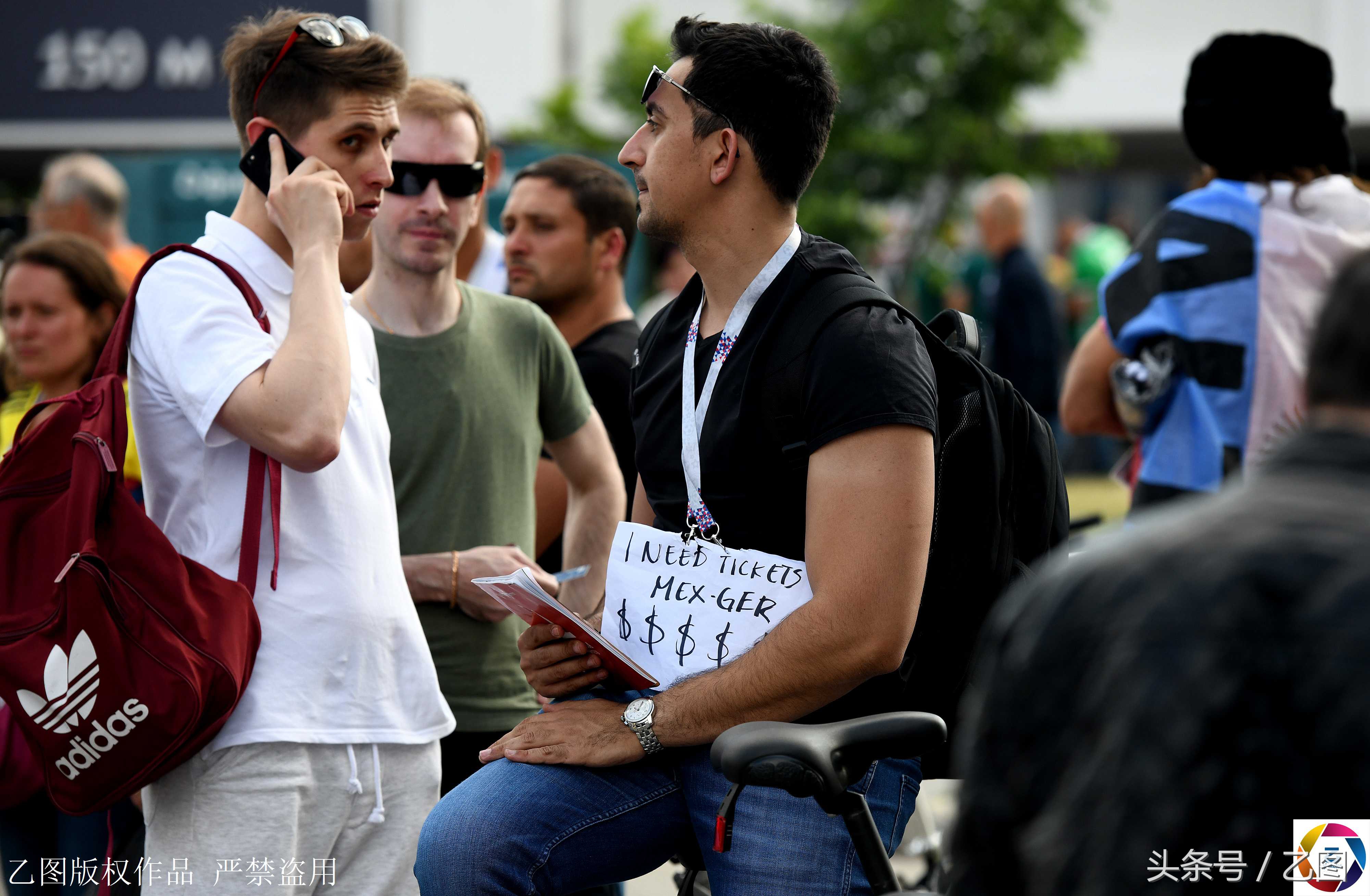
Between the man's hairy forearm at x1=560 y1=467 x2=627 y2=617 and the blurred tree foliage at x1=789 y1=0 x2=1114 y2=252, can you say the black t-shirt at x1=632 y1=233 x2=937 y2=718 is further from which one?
the blurred tree foliage at x1=789 y1=0 x2=1114 y2=252

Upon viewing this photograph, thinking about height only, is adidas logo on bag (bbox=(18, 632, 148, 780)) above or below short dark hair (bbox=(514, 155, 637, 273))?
below

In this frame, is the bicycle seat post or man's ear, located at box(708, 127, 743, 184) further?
man's ear, located at box(708, 127, 743, 184)

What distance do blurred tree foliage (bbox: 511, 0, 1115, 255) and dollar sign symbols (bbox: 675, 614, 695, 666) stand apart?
1260 centimetres

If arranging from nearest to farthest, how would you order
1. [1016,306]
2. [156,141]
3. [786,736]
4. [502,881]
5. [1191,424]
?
[786,736]
[502,881]
[1191,424]
[1016,306]
[156,141]

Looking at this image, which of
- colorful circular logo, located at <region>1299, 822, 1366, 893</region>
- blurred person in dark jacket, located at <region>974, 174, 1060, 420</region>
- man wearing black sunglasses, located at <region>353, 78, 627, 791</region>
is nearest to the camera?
colorful circular logo, located at <region>1299, 822, 1366, 893</region>

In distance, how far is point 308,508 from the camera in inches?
99.2

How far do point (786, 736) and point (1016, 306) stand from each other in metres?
8.18

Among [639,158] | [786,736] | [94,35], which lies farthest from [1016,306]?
[94,35]

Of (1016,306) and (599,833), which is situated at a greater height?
(599,833)

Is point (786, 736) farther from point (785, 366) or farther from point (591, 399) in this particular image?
point (591, 399)

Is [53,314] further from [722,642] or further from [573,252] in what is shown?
[722,642]

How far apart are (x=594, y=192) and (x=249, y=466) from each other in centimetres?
205

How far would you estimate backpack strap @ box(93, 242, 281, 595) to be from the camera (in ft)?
8.02

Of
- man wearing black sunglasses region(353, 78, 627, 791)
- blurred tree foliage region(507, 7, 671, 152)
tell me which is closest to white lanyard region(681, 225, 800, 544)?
man wearing black sunglasses region(353, 78, 627, 791)
